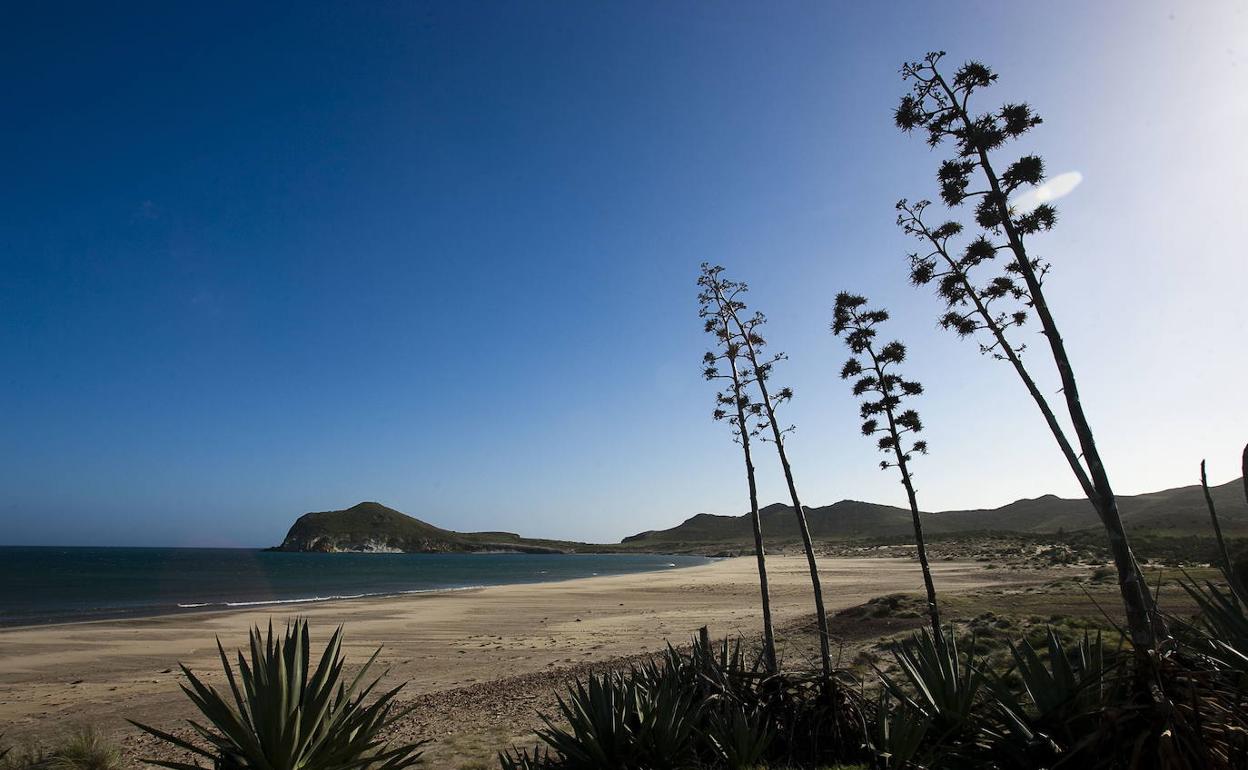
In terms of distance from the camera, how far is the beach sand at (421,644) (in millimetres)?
13008

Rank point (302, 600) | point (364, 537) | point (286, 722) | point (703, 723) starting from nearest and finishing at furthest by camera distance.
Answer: point (286, 722), point (703, 723), point (302, 600), point (364, 537)

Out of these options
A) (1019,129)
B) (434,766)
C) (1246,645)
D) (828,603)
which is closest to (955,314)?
(1019,129)

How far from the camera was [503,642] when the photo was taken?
22.3 metres

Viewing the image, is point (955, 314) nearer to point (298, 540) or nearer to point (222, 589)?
point (222, 589)

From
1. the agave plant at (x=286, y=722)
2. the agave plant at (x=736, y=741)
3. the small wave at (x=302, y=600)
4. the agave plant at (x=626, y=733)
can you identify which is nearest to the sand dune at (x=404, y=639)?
the small wave at (x=302, y=600)

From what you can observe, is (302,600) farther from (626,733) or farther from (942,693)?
(942,693)

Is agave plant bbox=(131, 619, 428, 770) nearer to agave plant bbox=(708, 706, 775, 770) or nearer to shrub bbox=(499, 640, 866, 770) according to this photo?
shrub bbox=(499, 640, 866, 770)

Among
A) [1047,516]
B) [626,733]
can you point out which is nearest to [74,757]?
[626,733]

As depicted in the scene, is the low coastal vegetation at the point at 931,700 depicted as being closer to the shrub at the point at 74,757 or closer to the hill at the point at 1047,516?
the shrub at the point at 74,757

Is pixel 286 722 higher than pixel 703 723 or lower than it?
higher

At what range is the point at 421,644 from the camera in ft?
72.1

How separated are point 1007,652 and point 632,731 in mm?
11770

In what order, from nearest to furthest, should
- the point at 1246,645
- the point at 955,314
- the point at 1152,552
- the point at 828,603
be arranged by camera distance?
the point at 1246,645 < the point at 955,314 < the point at 828,603 < the point at 1152,552

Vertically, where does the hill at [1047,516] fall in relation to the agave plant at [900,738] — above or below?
below
